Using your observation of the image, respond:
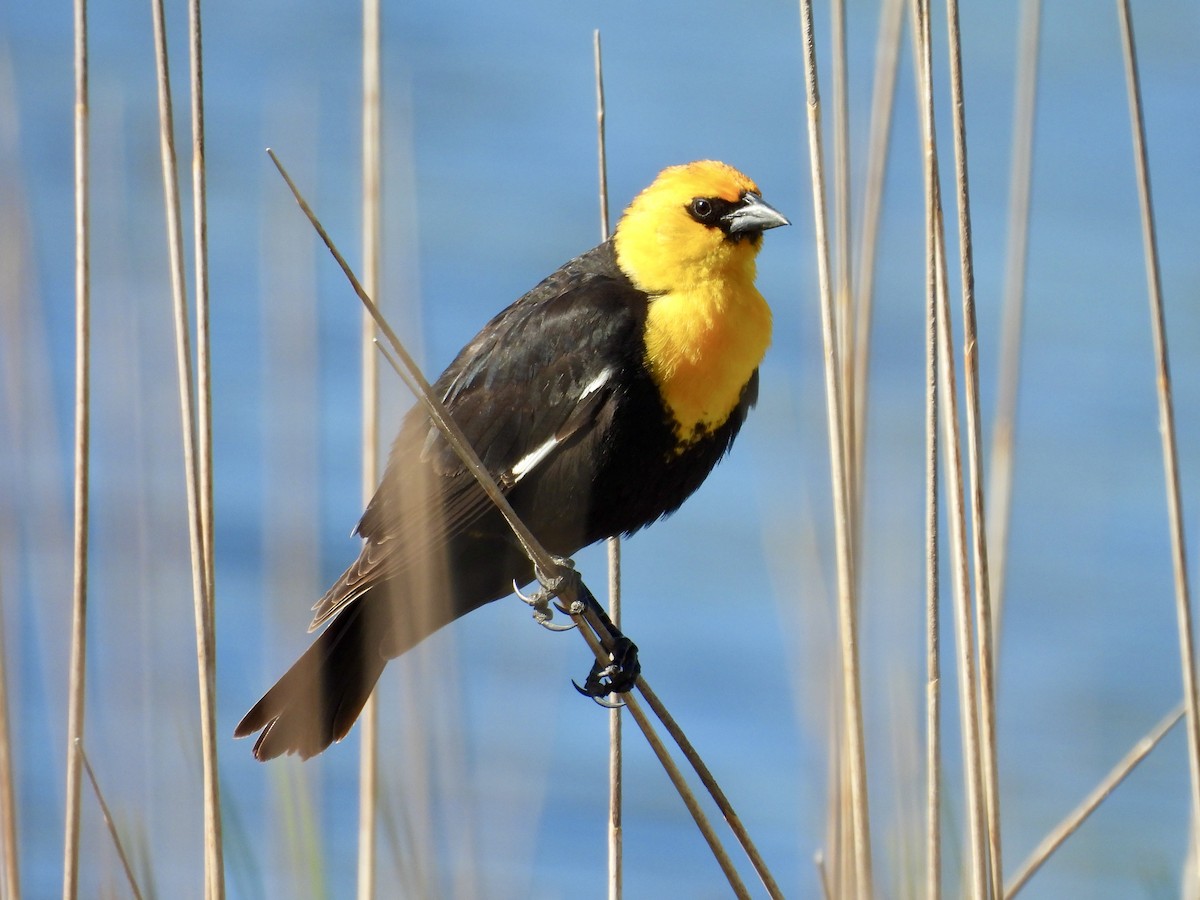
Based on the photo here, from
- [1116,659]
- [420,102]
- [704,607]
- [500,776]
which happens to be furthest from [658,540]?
[500,776]

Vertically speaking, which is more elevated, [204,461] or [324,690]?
[204,461]

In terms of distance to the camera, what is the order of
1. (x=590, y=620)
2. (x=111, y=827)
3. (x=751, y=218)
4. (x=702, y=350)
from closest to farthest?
(x=111, y=827), (x=590, y=620), (x=702, y=350), (x=751, y=218)

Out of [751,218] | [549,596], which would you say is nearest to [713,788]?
[549,596]

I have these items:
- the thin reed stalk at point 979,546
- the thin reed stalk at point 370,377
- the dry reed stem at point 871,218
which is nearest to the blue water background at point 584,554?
the thin reed stalk at point 370,377

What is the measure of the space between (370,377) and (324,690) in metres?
0.54

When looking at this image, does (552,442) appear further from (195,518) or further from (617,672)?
(195,518)

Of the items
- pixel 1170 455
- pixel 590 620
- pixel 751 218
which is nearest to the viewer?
pixel 1170 455

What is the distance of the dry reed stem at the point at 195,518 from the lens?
83.8 inches

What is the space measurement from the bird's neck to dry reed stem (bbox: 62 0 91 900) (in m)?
0.98

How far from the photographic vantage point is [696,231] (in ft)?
Result: 9.87

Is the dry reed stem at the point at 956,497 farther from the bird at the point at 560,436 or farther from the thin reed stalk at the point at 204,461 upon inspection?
the thin reed stalk at the point at 204,461

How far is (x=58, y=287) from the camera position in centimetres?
621

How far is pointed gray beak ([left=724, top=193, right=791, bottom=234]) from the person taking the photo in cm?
296

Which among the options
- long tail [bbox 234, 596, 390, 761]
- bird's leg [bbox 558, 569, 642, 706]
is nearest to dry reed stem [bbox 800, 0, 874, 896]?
bird's leg [bbox 558, 569, 642, 706]
